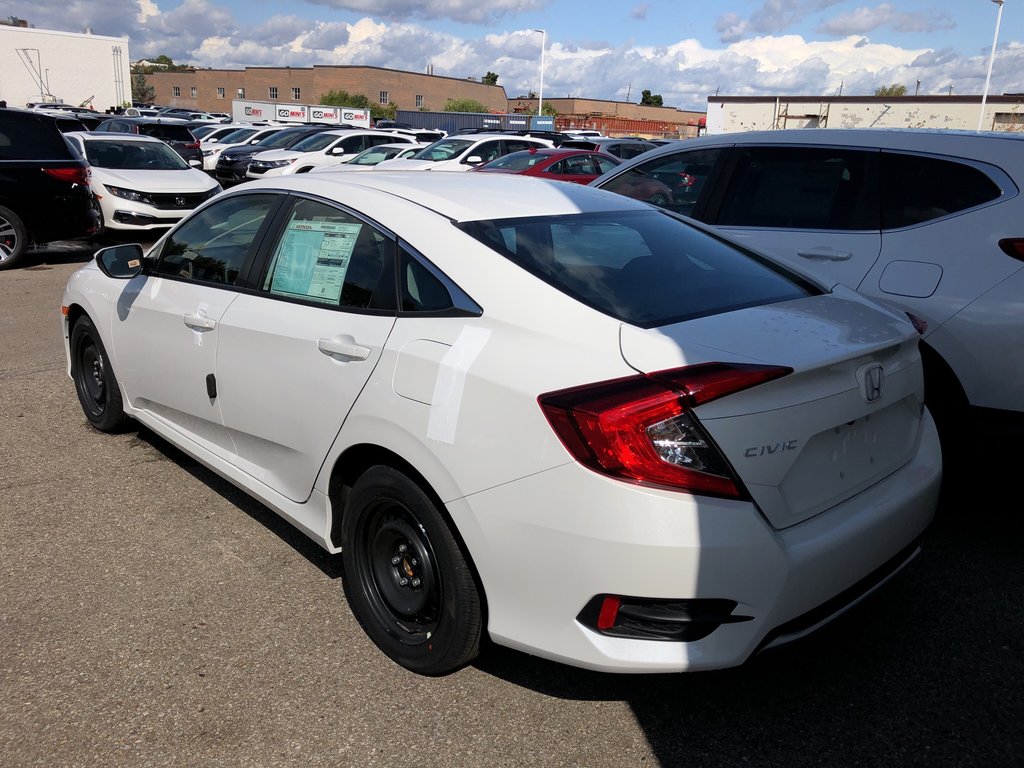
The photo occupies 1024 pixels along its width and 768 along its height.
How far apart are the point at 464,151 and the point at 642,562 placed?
15.7 meters

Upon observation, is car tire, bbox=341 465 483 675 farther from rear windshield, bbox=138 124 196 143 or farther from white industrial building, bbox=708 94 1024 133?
white industrial building, bbox=708 94 1024 133

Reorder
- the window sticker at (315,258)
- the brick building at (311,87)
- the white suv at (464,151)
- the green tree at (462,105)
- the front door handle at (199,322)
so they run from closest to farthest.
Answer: the window sticker at (315,258), the front door handle at (199,322), the white suv at (464,151), the brick building at (311,87), the green tree at (462,105)

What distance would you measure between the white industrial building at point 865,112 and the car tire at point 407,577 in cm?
5037

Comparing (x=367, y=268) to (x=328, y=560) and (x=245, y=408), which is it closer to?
(x=245, y=408)

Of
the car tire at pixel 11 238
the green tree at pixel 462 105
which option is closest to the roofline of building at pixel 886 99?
the green tree at pixel 462 105

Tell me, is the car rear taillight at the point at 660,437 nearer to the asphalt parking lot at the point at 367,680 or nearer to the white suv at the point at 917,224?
the asphalt parking lot at the point at 367,680

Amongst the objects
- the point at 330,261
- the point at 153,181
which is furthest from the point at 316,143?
the point at 330,261

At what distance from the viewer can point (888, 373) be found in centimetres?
266

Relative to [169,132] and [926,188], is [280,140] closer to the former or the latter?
[169,132]

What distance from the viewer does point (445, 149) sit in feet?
56.6

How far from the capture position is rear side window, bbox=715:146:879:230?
4.35m

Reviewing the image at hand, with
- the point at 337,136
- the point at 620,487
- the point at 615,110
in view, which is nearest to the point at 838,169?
the point at 620,487

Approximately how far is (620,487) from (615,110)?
98.7 meters

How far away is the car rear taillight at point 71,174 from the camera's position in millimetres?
10297
